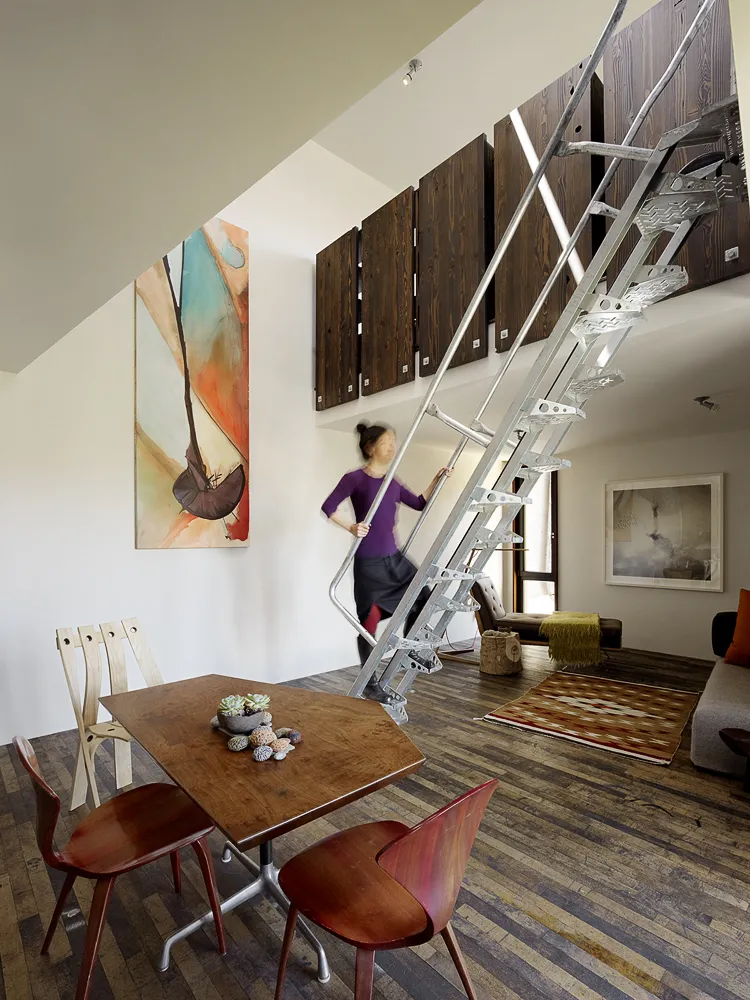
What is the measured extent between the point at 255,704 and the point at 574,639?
4364 mm

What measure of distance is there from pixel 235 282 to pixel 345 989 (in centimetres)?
475

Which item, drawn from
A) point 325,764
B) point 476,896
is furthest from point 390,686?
point 325,764

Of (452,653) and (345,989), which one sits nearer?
(345,989)

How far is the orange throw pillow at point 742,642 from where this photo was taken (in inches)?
154

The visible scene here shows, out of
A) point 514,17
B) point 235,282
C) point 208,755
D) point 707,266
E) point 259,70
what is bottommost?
point 208,755

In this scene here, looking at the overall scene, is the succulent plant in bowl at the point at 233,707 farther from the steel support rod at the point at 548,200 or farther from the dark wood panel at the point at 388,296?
the dark wood panel at the point at 388,296

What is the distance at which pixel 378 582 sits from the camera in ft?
10.6

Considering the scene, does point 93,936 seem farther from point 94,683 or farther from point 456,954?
point 94,683

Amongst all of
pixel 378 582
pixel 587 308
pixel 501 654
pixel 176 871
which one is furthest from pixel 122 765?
pixel 501 654

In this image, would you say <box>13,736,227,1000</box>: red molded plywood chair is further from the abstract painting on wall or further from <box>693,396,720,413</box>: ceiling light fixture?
<box>693,396,720,413</box>: ceiling light fixture

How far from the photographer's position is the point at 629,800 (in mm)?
2740

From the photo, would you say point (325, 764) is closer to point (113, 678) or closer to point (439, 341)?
point (113, 678)

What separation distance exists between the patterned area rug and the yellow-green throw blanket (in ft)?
1.47

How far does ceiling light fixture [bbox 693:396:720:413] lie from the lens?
4359 mm
